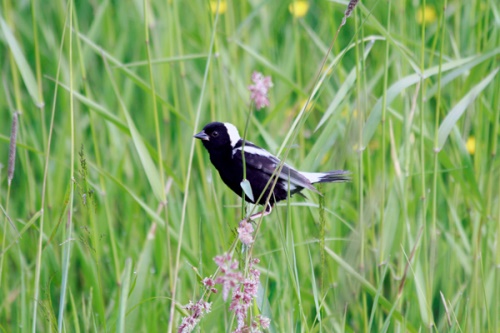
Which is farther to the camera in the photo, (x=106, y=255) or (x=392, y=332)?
(x=106, y=255)

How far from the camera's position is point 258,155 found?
242cm

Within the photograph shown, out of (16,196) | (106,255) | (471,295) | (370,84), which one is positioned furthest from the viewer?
(16,196)

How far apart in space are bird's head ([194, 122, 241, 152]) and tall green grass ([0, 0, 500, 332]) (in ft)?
0.41

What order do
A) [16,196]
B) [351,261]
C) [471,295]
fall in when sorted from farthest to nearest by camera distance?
[16,196] → [471,295] → [351,261]

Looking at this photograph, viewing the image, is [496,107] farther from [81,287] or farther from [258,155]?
[81,287]

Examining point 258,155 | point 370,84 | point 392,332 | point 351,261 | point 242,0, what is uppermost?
point 242,0

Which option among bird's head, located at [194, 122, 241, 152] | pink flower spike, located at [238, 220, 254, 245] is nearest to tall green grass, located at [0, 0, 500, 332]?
bird's head, located at [194, 122, 241, 152]

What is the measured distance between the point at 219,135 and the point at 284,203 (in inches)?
12.8

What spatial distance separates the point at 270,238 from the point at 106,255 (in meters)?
0.71

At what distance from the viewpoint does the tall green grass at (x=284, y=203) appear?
2020 millimetres

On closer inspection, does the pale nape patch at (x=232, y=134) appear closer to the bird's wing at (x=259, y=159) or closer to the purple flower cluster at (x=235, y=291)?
the bird's wing at (x=259, y=159)

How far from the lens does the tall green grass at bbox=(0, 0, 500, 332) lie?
6.63 ft

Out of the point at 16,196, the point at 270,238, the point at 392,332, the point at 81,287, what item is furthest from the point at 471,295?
the point at 16,196

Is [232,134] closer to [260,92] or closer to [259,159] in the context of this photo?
[259,159]
